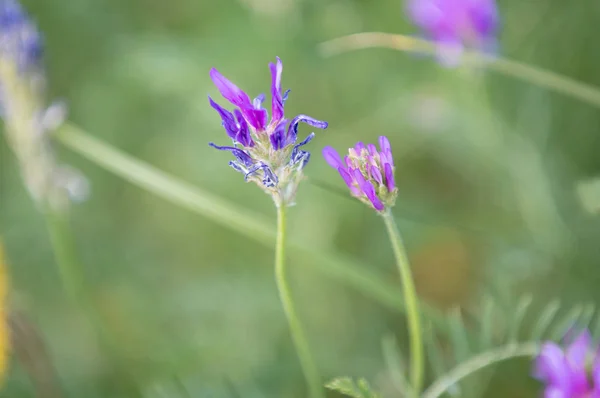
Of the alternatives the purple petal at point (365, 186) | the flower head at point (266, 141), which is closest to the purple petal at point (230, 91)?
the flower head at point (266, 141)

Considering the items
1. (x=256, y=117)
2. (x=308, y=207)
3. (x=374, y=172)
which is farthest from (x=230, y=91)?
(x=308, y=207)

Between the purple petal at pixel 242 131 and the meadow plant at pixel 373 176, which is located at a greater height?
the purple petal at pixel 242 131

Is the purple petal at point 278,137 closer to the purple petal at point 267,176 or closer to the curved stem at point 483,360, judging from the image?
the purple petal at point 267,176

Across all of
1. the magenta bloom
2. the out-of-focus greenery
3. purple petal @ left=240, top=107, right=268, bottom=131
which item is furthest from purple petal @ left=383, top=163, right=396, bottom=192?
the out-of-focus greenery

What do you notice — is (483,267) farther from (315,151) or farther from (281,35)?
(281,35)

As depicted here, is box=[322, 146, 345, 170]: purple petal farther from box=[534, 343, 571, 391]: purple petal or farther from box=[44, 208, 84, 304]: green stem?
box=[44, 208, 84, 304]: green stem

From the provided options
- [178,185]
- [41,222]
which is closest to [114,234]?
[41,222]
